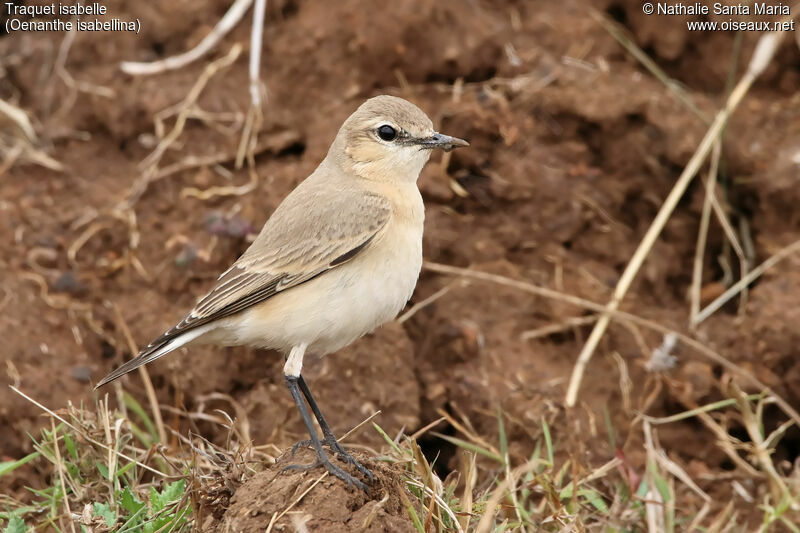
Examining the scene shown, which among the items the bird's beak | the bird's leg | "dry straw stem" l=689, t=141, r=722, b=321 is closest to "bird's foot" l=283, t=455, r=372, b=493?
the bird's leg

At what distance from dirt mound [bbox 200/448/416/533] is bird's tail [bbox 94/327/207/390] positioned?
0.89 meters

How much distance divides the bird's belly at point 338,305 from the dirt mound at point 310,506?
769mm

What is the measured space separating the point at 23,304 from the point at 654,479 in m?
4.23

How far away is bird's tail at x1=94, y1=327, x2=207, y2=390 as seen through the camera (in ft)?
17.0

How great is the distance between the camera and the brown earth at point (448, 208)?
673cm

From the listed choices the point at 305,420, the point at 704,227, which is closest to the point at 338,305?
the point at 305,420

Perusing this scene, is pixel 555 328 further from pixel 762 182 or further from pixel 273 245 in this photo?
pixel 273 245

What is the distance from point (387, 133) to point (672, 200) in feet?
8.95

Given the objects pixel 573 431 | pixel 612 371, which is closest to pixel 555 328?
pixel 612 371

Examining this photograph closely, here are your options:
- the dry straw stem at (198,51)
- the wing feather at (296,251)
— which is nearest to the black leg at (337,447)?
the wing feather at (296,251)

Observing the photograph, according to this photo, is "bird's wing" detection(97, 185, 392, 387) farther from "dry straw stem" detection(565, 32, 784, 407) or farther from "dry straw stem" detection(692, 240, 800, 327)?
"dry straw stem" detection(692, 240, 800, 327)

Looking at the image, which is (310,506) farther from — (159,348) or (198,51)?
(198,51)

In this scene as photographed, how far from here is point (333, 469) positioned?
4723mm

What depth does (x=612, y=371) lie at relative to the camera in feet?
23.5
